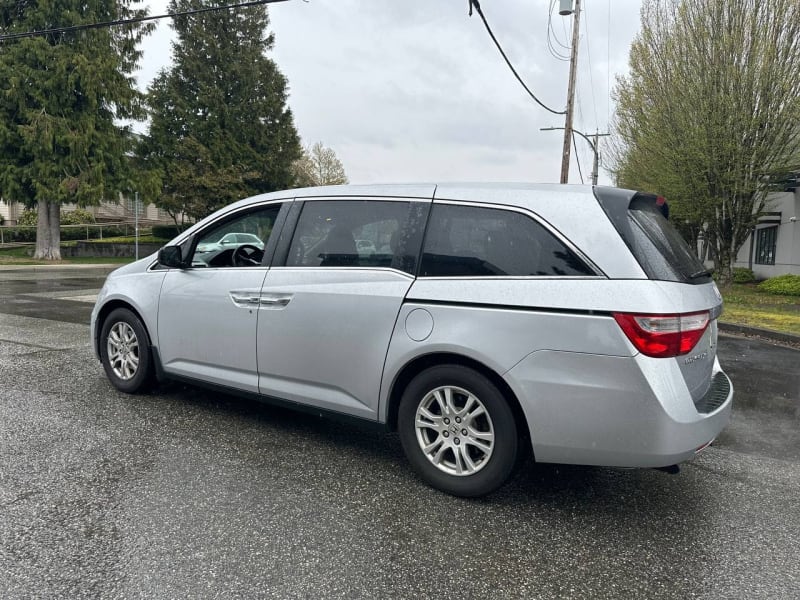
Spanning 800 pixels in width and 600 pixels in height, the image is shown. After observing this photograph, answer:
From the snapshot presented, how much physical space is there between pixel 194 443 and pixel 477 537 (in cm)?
209

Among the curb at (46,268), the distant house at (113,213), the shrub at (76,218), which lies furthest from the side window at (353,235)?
the shrub at (76,218)

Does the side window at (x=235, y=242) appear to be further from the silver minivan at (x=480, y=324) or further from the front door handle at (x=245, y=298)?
the front door handle at (x=245, y=298)

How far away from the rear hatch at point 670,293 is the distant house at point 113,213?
31999 millimetres

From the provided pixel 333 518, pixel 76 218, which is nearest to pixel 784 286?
pixel 333 518

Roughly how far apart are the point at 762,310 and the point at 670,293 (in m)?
12.0

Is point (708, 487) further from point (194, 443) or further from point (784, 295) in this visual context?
point (784, 295)

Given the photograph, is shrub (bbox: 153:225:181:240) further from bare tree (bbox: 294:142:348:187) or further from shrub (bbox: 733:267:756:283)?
shrub (bbox: 733:267:756:283)

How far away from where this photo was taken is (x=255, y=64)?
36.7 m

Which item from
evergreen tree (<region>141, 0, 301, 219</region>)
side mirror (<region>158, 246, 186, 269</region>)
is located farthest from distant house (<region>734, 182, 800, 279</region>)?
evergreen tree (<region>141, 0, 301, 219</region>)

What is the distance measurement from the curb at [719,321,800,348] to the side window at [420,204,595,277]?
799 centimetres

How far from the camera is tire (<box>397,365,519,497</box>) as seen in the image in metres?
3.09

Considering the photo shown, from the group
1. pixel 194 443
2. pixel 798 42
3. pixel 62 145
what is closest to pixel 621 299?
pixel 194 443

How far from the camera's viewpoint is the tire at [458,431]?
10.1ft

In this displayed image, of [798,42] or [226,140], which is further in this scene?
[226,140]
